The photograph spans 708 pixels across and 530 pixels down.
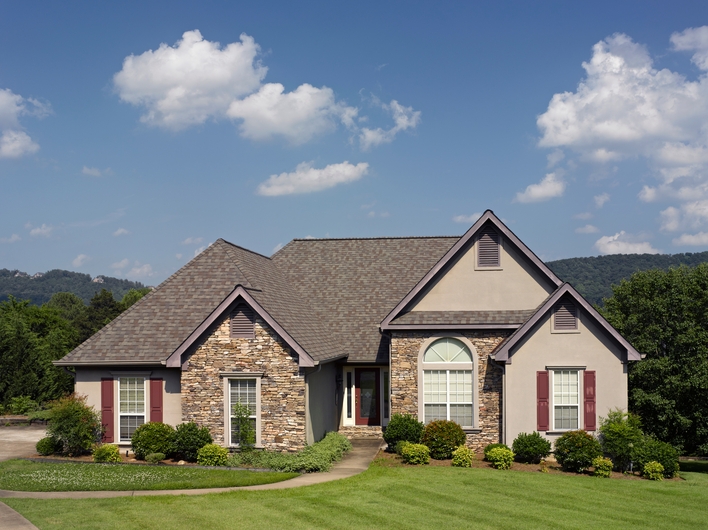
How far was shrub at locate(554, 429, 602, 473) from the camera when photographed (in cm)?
2058

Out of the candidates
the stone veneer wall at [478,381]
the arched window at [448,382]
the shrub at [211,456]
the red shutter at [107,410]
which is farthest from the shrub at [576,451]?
the red shutter at [107,410]

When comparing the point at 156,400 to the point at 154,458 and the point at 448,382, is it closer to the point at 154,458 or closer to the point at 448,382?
the point at 154,458

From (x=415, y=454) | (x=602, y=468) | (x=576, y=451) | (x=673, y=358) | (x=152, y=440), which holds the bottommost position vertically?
(x=602, y=468)

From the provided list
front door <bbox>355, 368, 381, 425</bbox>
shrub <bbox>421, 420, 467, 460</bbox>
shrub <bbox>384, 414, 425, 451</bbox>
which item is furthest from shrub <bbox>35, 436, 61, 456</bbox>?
shrub <bbox>421, 420, 467, 460</bbox>

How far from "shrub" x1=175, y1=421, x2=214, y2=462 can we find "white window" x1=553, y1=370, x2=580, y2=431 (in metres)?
11.9

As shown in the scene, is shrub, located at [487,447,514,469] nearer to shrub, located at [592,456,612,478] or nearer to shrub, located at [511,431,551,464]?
shrub, located at [511,431,551,464]

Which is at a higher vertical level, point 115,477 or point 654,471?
point 115,477

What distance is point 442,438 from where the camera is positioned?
2202cm

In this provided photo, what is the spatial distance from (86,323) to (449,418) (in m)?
63.7

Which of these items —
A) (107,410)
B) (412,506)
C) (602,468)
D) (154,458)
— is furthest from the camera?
(107,410)

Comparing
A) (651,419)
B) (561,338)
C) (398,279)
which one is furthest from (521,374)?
(651,419)

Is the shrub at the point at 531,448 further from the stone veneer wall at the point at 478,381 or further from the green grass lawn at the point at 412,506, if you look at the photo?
the green grass lawn at the point at 412,506

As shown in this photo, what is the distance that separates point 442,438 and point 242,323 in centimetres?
788

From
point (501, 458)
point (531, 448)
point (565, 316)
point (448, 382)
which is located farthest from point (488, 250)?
point (501, 458)
